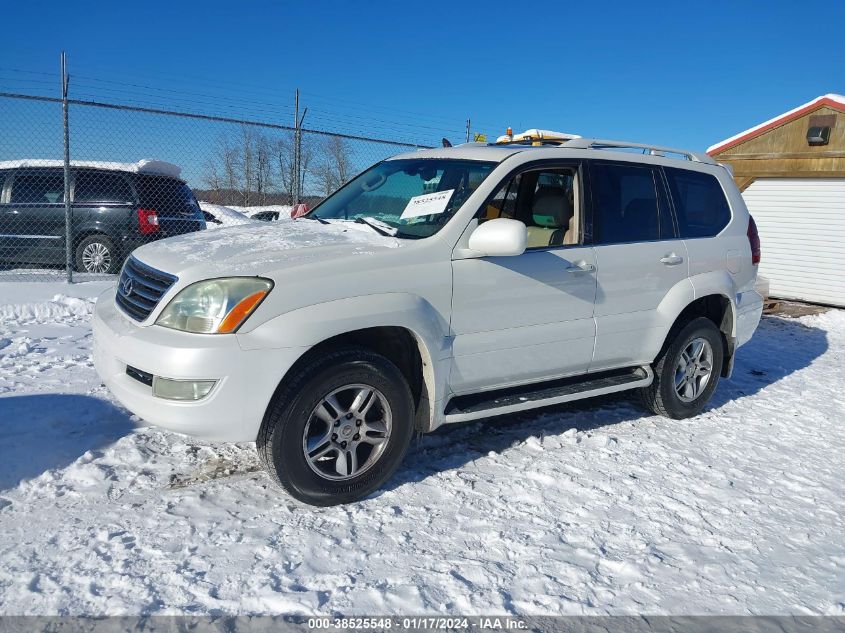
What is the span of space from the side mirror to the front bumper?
1107mm

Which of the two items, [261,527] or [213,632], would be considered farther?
[261,527]

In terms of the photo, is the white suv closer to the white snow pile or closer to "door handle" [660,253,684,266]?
"door handle" [660,253,684,266]

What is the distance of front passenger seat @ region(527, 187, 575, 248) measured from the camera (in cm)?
431

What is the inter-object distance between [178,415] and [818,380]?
6.03 metres

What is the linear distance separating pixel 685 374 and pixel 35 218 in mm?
8654

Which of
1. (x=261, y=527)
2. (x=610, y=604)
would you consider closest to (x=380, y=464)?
(x=261, y=527)

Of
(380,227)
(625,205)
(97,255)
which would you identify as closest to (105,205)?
(97,255)

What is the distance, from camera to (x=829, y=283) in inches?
452

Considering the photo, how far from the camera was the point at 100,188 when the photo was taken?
363 inches

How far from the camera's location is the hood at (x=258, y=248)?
10.3 ft

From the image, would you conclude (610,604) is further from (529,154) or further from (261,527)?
(529,154)

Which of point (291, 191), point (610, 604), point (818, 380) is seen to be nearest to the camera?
point (610, 604)

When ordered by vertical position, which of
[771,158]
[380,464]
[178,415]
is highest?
[771,158]

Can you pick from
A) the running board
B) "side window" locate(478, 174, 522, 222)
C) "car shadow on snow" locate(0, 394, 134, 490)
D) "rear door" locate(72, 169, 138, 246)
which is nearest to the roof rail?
"side window" locate(478, 174, 522, 222)
